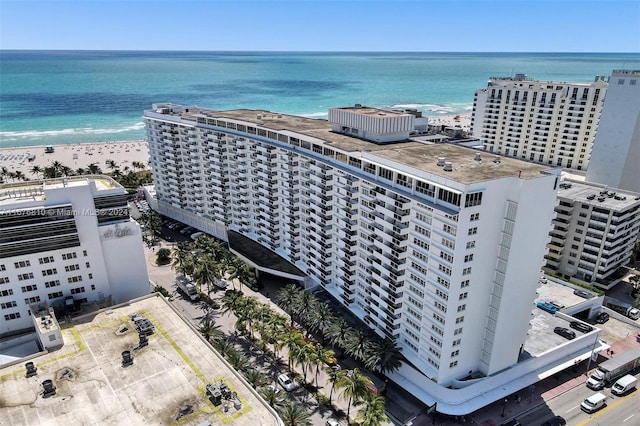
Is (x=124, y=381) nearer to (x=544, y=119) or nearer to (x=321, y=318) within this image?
(x=321, y=318)

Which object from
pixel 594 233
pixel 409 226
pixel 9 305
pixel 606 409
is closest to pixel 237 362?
pixel 409 226

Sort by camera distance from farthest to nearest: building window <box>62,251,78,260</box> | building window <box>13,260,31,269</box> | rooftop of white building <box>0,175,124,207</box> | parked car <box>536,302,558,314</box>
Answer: parked car <box>536,302,558,314</box>, building window <box>62,251,78,260</box>, rooftop of white building <box>0,175,124,207</box>, building window <box>13,260,31,269</box>

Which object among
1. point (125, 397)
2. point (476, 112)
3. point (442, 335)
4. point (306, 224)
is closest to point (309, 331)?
point (306, 224)

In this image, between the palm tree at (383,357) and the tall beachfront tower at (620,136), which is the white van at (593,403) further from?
the tall beachfront tower at (620,136)

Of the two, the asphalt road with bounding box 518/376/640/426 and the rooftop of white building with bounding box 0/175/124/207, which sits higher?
the rooftop of white building with bounding box 0/175/124/207

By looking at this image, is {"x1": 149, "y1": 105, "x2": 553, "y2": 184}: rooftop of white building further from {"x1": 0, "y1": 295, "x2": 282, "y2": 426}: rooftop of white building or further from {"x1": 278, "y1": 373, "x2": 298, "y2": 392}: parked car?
{"x1": 0, "y1": 295, "x2": 282, "y2": 426}: rooftop of white building

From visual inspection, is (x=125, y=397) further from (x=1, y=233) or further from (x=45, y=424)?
(x=1, y=233)

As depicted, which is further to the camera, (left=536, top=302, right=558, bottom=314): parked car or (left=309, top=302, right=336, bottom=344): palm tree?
(left=536, top=302, right=558, bottom=314): parked car

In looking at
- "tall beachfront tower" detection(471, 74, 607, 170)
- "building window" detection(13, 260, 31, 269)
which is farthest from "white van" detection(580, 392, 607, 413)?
"tall beachfront tower" detection(471, 74, 607, 170)
